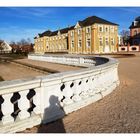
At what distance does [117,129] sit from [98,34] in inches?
2249

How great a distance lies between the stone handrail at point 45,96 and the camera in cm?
441

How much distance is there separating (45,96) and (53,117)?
0.56m

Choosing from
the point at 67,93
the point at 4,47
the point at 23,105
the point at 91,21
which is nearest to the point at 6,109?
the point at 23,105

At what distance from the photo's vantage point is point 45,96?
4938mm

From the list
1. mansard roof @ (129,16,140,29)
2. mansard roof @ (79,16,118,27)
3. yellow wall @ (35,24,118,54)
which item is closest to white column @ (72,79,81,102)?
yellow wall @ (35,24,118,54)

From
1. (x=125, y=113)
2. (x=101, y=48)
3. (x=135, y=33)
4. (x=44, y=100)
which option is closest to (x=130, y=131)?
(x=125, y=113)

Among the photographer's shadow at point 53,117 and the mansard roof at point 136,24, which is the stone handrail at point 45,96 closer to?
the photographer's shadow at point 53,117

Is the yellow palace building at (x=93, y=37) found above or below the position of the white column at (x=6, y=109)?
above

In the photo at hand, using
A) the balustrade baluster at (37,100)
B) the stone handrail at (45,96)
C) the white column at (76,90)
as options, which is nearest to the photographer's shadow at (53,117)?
the stone handrail at (45,96)

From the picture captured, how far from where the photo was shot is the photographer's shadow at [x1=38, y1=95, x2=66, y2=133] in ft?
15.5

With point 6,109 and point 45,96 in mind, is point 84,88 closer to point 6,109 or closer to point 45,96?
point 45,96

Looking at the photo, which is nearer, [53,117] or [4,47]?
[53,117]

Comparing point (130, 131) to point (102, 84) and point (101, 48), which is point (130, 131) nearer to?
point (102, 84)

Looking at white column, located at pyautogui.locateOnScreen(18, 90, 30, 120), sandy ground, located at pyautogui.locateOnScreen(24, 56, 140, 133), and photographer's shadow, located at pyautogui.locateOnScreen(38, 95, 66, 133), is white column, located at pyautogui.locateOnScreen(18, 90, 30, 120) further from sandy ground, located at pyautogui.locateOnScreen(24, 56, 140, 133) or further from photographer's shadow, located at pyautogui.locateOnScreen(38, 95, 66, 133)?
photographer's shadow, located at pyautogui.locateOnScreen(38, 95, 66, 133)
